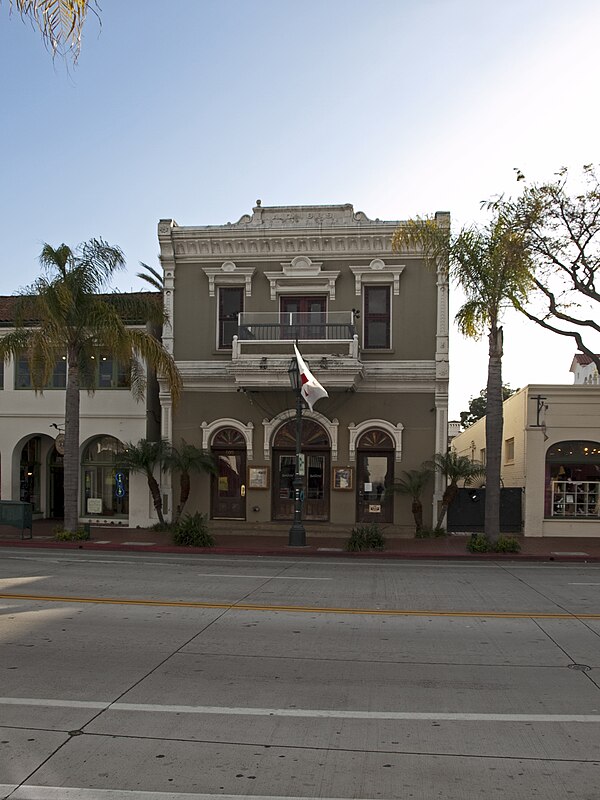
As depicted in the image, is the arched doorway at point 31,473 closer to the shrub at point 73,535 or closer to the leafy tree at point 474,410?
the shrub at point 73,535

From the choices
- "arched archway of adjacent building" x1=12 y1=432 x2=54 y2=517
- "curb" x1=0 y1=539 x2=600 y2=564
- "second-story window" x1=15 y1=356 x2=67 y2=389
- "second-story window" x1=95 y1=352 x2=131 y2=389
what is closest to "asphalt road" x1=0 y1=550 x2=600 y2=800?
"curb" x1=0 y1=539 x2=600 y2=564

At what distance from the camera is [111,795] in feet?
15.3

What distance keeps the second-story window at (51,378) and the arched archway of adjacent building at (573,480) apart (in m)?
16.1

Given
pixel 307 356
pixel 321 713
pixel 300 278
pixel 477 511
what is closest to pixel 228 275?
pixel 300 278

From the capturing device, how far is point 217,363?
24188 mm

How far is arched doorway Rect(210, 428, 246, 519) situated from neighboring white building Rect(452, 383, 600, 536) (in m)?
9.01

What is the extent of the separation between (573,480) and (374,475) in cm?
623

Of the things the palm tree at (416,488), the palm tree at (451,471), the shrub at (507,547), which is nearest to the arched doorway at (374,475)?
the palm tree at (416,488)

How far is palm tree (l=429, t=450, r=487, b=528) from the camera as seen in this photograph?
2189 centimetres

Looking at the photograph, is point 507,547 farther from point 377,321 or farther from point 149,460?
point 149,460

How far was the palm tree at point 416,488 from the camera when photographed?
2230cm

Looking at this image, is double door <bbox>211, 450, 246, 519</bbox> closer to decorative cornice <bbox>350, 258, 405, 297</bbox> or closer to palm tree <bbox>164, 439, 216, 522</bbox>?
palm tree <bbox>164, 439, 216, 522</bbox>

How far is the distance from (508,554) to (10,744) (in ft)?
50.3

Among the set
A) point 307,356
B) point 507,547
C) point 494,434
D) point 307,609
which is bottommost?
point 507,547
